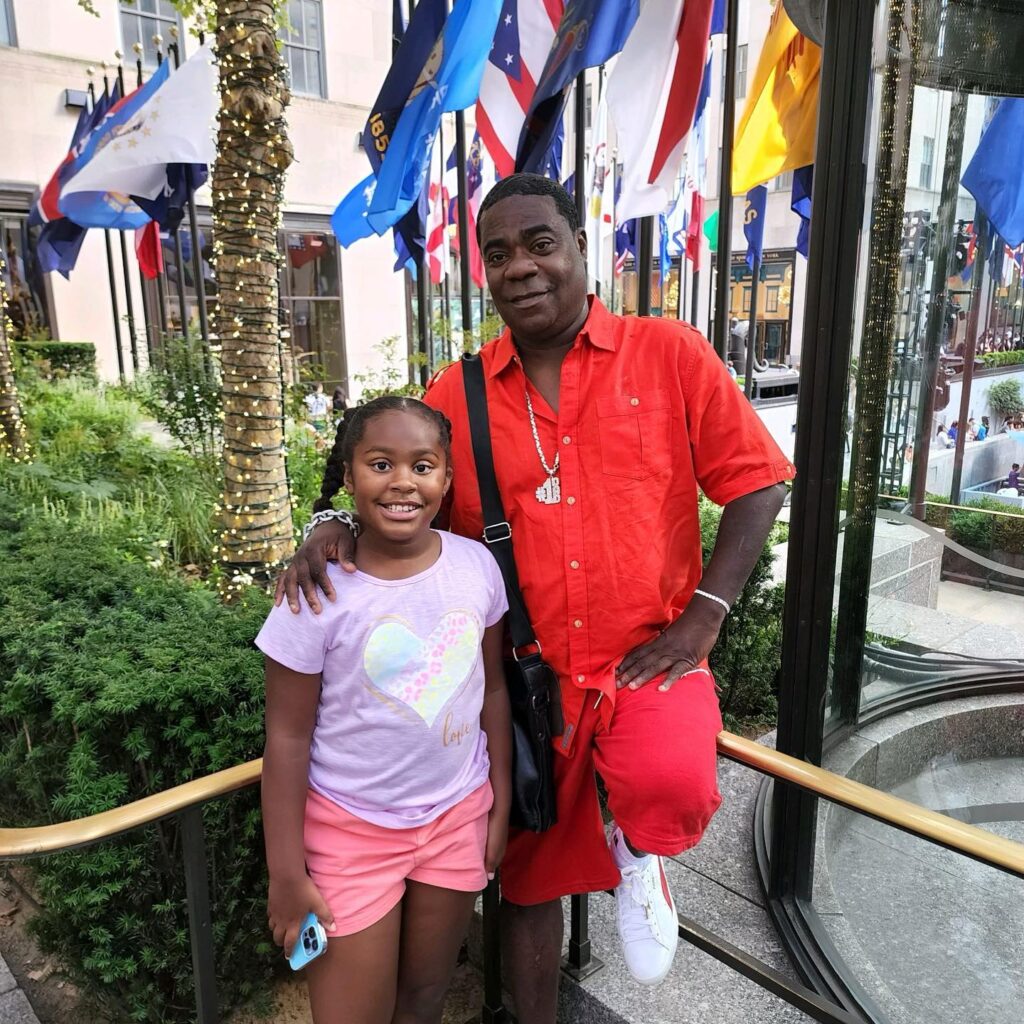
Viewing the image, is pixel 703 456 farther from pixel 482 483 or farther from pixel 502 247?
pixel 502 247

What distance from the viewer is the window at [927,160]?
2.31 metres

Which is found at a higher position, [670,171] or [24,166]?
[24,166]

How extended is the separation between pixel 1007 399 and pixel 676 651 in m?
1.35

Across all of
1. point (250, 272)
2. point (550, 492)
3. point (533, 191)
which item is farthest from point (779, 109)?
point (550, 492)

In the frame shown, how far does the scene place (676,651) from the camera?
5.88 feet

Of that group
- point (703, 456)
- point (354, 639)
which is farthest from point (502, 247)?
point (354, 639)

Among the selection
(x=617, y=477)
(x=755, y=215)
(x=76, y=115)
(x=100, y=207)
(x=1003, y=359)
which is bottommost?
(x=617, y=477)

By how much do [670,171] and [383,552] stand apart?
3.87 metres

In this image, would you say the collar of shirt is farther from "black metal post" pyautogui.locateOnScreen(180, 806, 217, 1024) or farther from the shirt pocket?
"black metal post" pyautogui.locateOnScreen(180, 806, 217, 1024)

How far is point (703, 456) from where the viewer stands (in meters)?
1.82

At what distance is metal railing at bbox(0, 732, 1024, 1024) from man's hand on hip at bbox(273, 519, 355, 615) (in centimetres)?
48

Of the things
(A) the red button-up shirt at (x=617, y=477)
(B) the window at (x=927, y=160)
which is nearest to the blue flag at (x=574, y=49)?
(B) the window at (x=927, y=160)

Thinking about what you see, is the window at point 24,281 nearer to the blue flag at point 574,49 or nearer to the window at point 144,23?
the window at point 144,23

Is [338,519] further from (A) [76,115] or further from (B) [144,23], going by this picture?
(B) [144,23]
